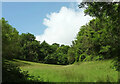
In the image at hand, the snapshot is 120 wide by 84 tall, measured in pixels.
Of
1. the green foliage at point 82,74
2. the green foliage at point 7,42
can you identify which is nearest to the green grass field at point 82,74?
the green foliage at point 82,74

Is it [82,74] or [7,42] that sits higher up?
[7,42]

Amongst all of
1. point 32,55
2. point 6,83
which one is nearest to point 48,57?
point 32,55

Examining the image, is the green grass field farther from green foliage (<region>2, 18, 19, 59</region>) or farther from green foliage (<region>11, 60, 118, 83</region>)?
green foliage (<region>2, 18, 19, 59</region>)

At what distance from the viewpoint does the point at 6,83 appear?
570 centimetres

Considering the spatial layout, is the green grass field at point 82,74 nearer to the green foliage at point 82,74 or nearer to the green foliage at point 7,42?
the green foliage at point 82,74

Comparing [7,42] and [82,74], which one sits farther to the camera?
[7,42]

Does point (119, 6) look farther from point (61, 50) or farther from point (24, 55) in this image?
point (61, 50)

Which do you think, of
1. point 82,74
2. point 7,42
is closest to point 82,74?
point 82,74

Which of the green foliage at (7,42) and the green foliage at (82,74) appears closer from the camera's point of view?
the green foliage at (82,74)

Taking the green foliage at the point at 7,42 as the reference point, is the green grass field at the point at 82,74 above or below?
below

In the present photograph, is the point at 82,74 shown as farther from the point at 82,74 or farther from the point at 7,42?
the point at 7,42

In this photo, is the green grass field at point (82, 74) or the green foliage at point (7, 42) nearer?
the green grass field at point (82, 74)

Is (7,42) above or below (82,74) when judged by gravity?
above

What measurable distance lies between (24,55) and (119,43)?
6254 centimetres
